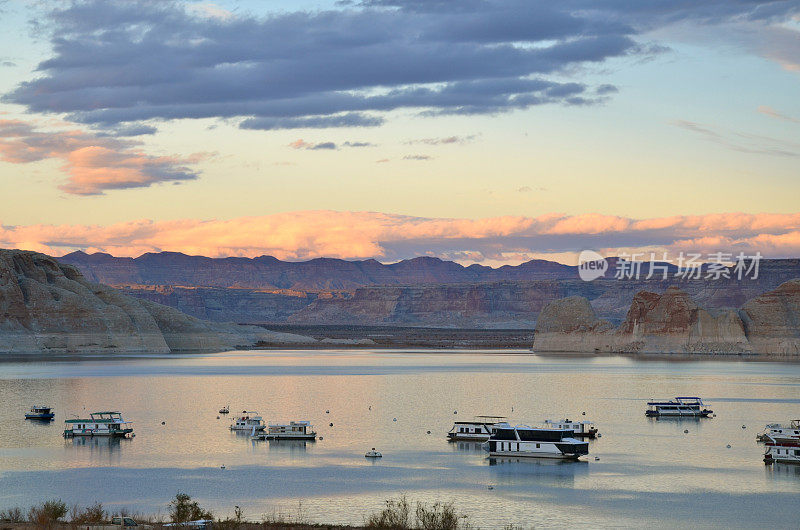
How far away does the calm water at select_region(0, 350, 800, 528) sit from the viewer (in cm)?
4497

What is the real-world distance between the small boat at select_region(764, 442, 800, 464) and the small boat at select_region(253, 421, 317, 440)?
27.7 metres

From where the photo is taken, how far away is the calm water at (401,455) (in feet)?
148

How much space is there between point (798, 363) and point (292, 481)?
5475 inches

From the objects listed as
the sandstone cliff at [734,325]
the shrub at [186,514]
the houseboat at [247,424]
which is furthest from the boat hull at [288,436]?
the sandstone cliff at [734,325]

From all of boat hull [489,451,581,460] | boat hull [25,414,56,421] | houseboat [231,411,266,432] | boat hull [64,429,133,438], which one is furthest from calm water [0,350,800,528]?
houseboat [231,411,266,432]

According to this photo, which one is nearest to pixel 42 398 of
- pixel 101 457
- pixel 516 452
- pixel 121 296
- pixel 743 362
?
pixel 101 457

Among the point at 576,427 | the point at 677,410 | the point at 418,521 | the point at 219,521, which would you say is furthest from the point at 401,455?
the point at 677,410

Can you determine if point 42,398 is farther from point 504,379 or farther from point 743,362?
point 743,362

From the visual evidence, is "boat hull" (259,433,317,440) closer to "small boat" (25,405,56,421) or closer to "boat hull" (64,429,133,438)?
"boat hull" (64,429,133,438)

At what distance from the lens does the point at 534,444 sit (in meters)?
60.3

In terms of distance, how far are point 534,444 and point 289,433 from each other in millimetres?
16802

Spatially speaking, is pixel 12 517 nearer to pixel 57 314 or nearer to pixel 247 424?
pixel 247 424

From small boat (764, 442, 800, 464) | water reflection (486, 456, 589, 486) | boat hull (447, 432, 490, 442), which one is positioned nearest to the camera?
water reflection (486, 456, 589, 486)

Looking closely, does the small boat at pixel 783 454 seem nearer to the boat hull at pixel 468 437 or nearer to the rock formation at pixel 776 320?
the boat hull at pixel 468 437
